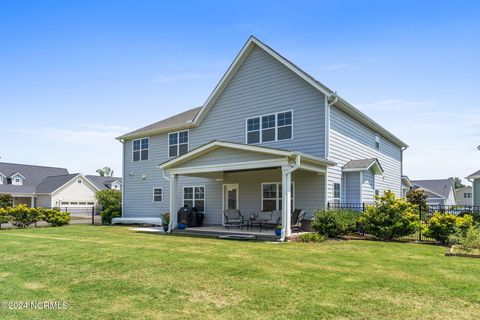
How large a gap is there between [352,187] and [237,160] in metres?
5.87

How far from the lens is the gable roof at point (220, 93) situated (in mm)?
14727

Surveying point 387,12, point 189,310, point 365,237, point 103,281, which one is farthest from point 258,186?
point 189,310

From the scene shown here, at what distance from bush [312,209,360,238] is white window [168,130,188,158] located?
9.71m

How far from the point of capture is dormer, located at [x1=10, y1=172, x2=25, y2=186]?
4300cm

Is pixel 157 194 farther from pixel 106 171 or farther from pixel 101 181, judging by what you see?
pixel 106 171

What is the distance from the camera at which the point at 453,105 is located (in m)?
15.7

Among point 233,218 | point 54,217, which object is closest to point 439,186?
point 233,218

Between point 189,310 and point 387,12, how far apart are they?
458 inches

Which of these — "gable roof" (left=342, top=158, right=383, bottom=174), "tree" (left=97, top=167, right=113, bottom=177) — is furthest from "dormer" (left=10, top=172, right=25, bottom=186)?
"tree" (left=97, top=167, right=113, bottom=177)

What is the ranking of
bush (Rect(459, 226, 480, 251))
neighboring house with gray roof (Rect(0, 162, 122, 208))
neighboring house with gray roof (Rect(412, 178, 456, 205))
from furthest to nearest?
1. neighboring house with gray roof (Rect(412, 178, 456, 205))
2. neighboring house with gray roof (Rect(0, 162, 122, 208))
3. bush (Rect(459, 226, 480, 251))

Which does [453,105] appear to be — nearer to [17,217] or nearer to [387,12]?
[387,12]

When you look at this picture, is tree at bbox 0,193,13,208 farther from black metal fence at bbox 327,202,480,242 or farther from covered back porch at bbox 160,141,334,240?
black metal fence at bbox 327,202,480,242

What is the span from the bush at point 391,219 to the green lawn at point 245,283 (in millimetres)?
1707

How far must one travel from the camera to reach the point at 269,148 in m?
12.4
